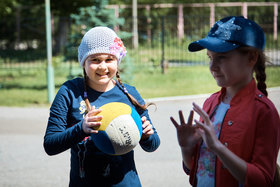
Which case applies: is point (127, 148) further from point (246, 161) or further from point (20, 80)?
point (20, 80)

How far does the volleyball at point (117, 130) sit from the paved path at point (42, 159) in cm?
276

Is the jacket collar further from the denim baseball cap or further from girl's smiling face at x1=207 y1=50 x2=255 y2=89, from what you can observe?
the denim baseball cap

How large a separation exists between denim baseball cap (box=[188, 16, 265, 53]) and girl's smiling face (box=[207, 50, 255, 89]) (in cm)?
5

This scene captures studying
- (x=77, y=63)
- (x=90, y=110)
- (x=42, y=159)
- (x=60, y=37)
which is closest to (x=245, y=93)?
(x=90, y=110)

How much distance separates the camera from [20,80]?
56.4ft

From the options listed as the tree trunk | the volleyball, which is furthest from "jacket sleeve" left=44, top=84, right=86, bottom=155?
the tree trunk

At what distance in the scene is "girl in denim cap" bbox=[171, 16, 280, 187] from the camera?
7.13 ft

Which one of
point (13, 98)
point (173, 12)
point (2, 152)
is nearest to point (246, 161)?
point (2, 152)

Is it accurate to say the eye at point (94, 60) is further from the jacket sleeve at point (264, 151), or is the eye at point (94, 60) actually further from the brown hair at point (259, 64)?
the jacket sleeve at point (264, 151)

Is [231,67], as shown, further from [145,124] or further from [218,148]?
[145,124]

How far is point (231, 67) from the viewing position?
2.33m

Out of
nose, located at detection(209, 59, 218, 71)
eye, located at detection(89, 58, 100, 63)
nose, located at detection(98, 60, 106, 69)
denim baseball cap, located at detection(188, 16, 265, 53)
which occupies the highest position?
denim baseball cap, located at detection(188, 16, 265, 53)

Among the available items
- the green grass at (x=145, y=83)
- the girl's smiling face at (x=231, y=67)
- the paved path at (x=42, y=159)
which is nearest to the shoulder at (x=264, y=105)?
the girl's smiling face at (x=231, y=67)

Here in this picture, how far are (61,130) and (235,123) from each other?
127 centimetres
